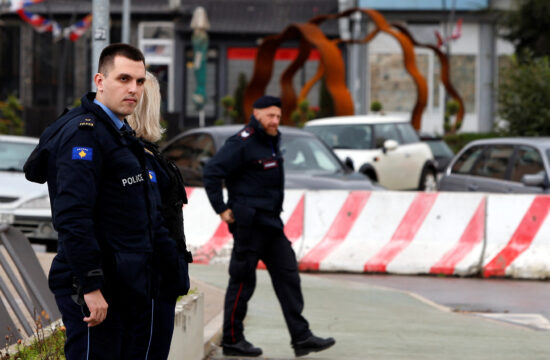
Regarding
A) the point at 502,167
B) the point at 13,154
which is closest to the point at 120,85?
the point at 502,167

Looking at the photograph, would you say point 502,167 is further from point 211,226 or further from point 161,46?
point 161,46

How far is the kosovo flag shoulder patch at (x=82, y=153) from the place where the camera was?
409cm

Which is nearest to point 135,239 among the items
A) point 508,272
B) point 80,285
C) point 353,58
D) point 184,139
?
point 80,285

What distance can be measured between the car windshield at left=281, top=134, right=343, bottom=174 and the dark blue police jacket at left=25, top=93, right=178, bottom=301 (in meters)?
9.79

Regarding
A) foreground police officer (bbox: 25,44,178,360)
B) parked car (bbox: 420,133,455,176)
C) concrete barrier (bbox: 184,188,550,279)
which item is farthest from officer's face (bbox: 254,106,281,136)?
parked car (bbox: 420,133,455,176)

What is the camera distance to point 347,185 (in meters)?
13.8

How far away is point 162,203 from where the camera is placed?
468cm

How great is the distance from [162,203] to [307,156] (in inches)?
388

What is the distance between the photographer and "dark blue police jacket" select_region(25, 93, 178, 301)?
4035 mm

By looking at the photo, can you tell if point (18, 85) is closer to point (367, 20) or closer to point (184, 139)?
point (367, 20)

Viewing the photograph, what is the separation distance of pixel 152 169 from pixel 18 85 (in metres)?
40.0

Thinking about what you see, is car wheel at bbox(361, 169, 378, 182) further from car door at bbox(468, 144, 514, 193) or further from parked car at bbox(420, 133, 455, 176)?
parked car at bbox(420, 133, 455, 176)

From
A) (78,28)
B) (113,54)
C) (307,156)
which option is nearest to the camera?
(113,54)

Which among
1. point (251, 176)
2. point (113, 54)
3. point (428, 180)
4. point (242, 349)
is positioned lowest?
point (242, 349)
